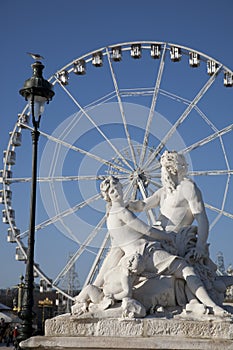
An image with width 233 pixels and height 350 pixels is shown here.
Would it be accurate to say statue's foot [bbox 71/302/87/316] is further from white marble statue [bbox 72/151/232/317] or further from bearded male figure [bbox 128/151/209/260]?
bearded male figure [bbox 128/151/209/260]

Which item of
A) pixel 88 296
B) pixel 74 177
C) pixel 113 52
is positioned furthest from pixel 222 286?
pixel 113 52

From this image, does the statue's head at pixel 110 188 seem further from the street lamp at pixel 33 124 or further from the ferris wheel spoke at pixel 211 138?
the ferris wheel spoke at pixel 211 138

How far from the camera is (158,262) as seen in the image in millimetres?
6730

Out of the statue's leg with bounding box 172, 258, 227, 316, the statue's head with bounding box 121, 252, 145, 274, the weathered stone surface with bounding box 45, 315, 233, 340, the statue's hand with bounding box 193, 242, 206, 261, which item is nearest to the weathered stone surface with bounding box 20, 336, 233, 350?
the weathered stone surface with bounding box 45, 315, 233, 340

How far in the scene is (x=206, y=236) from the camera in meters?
7.41

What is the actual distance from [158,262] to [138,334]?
859mm

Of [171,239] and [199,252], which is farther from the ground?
[171,239]

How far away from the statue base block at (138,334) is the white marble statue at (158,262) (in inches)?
7.2

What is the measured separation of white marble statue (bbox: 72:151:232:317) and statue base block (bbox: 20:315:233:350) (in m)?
0.18

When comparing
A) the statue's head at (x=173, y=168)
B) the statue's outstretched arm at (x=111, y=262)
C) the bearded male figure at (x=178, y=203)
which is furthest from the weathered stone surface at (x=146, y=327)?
the statue's head at (x=173, y=168)

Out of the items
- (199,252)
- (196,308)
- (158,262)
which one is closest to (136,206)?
(199,252)

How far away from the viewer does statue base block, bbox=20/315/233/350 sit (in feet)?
19.6

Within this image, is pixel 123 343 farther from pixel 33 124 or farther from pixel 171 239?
pixel 33 124

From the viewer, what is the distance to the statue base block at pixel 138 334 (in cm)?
597
